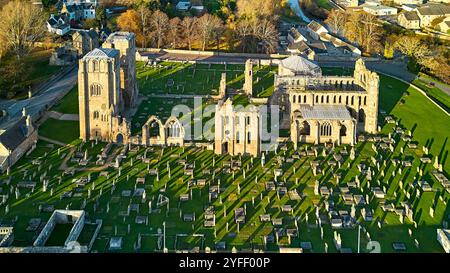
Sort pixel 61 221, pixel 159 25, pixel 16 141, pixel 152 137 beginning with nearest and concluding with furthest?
1. pixel 61 221
2. pixel 16 141
3. pixel 152 137
4. pixel 159 25

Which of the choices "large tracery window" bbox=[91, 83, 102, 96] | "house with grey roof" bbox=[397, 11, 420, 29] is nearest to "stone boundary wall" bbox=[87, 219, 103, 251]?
"large tracery window" bbox=[91, 83, 102, 96]

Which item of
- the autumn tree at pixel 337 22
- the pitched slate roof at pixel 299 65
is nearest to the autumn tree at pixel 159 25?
the autumn tree at pixel 337 22

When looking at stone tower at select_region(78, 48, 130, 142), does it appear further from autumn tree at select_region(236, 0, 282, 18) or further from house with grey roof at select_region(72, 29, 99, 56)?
autumn tree at select_region(236, 0, 282, 18)

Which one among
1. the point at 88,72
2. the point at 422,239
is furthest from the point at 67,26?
the point at 422,239

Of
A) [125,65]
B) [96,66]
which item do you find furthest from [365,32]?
[96,66]

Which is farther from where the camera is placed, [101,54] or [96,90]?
[101,54]

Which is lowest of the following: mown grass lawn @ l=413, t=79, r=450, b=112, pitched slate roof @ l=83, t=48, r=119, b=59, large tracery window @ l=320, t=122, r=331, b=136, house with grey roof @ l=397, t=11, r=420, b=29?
large tracery window @ l=320, t=122, r=331, b=136

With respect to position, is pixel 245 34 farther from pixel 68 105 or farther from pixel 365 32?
pixel 68 105

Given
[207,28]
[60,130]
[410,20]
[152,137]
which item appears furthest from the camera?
[410,20]
